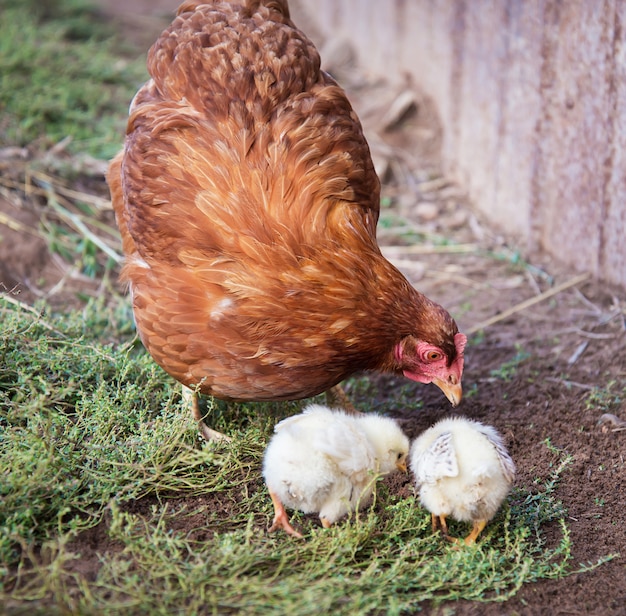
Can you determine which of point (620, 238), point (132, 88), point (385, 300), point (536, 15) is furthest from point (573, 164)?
point (132, 88)

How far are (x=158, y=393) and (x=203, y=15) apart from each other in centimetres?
160

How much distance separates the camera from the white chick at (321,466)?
257 centimetres

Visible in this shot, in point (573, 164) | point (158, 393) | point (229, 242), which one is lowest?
point (158, 393)

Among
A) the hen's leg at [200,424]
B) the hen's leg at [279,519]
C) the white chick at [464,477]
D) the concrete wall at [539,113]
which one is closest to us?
the white chick at [464,477]

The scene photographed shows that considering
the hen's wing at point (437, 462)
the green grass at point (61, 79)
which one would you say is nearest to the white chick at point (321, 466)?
the hen's wing at point (437, 462)

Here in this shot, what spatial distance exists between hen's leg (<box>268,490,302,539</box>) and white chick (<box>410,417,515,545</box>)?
18.4 inches

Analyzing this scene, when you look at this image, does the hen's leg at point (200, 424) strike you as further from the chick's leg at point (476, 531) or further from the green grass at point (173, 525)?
the chick's leg at point (476, 531)

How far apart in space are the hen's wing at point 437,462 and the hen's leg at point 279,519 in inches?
18.5

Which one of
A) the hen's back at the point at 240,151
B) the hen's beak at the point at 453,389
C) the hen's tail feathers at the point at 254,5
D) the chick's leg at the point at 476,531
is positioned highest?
the hen's tail feathers at the point at 254,5

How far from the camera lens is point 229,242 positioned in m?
2.72

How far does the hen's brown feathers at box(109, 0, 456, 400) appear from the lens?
8.77 feet

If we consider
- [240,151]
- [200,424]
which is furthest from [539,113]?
[200,424]

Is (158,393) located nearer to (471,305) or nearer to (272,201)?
(272,201)

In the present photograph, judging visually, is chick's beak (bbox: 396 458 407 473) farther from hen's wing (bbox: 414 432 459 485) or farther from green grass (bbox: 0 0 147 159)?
green grass (bbox: 0 0 147 159)
